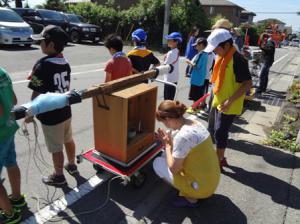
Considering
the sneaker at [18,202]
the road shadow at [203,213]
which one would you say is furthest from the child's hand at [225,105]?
the sneaker at [18,202]

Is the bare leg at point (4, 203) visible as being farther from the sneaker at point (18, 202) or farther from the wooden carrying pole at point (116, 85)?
the wooden carrying pole at point (116, 85)

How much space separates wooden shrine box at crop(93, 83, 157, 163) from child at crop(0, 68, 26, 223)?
3.24 feet

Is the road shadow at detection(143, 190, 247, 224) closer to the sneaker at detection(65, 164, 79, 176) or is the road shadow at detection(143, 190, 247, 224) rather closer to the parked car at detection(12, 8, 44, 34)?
the sneaker at detection(65, 164, 79, 176)

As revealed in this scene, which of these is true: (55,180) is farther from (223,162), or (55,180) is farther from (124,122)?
(223,162)

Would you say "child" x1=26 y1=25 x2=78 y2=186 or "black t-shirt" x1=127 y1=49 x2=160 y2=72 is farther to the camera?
"black t-shirt" x1=127 y1=49 x2=160 y2=72

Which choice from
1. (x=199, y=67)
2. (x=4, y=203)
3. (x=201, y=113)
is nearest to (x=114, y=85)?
(x=4, y=203)

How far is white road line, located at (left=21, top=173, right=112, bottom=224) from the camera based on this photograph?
3023 mm

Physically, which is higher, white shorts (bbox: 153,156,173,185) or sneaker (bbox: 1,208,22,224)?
white shorts (bbox: 153,156,173,185)

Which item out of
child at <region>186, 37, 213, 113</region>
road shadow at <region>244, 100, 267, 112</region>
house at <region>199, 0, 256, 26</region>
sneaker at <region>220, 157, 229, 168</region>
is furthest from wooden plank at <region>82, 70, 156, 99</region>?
house at <region>199, 0, 256, 26</region>

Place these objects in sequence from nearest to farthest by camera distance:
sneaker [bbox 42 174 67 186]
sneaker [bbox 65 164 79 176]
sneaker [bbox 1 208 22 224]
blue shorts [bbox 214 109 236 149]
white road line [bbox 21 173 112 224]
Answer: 1. sneaker [bbox 1 208 22 224]
2. white road line [bbox 21 173 112 224]
3. sneaker [bbox 42 174 67 186]
4. sneaker [bbox 65 164 79 176]
5. blue shorts [bbox 214 109 236 149]

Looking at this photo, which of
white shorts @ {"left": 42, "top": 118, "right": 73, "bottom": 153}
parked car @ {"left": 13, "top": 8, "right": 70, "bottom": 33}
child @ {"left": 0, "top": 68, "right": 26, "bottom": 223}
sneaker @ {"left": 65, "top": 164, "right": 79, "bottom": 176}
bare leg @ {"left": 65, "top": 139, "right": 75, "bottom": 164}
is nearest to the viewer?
child @ {"left": 0, "top": 68, "right": 26, "bottom": 223}

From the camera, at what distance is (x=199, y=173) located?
3.07 metres

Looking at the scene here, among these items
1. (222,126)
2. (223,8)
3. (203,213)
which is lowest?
(203,213)

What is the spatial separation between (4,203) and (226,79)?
2.80 m
